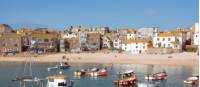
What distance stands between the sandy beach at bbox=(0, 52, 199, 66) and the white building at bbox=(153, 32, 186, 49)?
8.34 metres

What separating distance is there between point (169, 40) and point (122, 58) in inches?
546

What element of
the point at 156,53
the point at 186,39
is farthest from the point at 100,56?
the point at 186,39

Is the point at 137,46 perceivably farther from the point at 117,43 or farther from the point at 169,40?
the point at 117,43

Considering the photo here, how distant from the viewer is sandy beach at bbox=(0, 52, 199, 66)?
268 ft

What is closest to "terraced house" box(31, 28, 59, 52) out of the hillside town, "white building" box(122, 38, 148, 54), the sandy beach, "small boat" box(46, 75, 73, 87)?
the hillside town

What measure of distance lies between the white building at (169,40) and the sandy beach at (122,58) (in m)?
8.34

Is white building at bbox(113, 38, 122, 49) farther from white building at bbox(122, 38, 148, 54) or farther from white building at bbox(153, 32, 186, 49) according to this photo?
white building at bbox(153, 32, 186, 49)

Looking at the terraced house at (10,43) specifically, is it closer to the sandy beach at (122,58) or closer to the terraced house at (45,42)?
the terraced house at (45,42)

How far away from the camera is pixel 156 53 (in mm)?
93562

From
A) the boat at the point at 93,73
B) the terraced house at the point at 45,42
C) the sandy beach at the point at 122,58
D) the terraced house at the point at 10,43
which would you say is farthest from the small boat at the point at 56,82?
the terraced house at the point at 45,42

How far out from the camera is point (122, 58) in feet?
295

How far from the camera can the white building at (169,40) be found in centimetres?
9807

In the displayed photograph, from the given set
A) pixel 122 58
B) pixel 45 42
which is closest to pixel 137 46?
pixel 122 58

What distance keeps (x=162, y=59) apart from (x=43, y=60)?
2245cm
